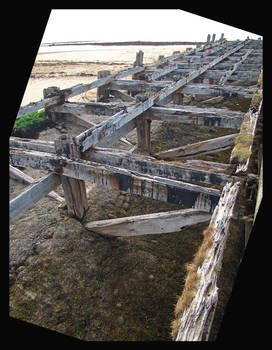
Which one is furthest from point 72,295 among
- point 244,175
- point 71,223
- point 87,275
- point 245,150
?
point 245,150

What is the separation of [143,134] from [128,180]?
3.43 m

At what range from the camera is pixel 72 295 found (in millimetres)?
2938

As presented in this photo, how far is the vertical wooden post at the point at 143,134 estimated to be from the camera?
552 cm

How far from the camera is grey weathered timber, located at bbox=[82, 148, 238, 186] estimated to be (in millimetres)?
2398

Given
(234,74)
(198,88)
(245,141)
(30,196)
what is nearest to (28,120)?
(198,88)

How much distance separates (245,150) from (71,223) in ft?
8.34

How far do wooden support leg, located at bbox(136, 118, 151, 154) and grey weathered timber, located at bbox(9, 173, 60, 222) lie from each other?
9.18 feet

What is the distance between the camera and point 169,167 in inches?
104

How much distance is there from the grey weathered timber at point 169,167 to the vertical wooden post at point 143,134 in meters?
2.44

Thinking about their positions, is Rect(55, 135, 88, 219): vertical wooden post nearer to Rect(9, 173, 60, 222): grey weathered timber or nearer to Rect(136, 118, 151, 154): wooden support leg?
Rect(9, 173, 60, 222): grey weathered timber

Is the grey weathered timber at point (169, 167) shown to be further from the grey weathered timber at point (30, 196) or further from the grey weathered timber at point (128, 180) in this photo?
the grey weathered timber at point (30, 196)

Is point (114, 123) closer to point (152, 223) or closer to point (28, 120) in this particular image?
point (152, 223)

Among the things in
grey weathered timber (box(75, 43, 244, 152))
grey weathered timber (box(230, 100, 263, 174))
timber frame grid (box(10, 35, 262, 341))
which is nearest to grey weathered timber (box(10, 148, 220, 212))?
timber frame grid (box(10, 35, 262, 341))

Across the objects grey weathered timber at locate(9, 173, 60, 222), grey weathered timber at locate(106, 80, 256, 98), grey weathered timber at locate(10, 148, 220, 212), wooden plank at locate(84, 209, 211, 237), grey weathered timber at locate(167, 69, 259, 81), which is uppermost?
grey weathered timber at locate(167, 69, 259, 81)
